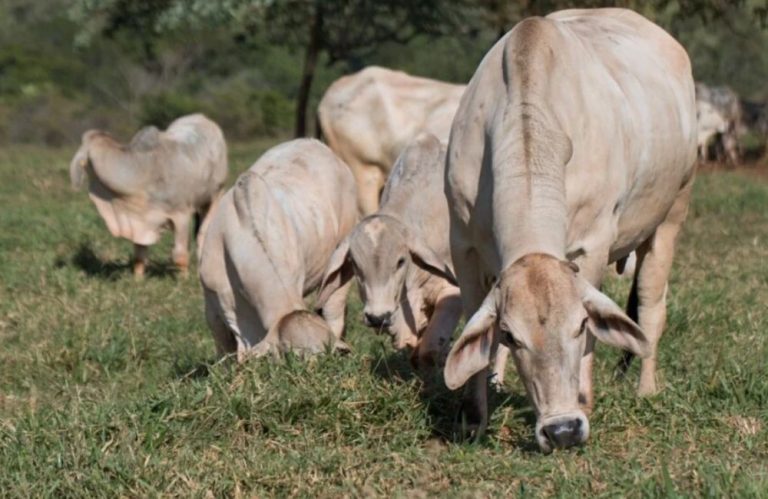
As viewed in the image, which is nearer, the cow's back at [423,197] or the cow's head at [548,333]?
the cow's head at [548,333]

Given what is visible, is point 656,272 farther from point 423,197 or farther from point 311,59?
point 311,59

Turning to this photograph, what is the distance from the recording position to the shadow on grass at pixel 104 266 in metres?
13.1

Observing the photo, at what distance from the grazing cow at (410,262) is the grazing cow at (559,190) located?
28.7 inches

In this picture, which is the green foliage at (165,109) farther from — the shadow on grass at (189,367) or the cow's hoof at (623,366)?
the cow's hoof at (623,366)

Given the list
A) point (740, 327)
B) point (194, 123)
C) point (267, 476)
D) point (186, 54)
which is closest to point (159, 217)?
point (194, 123)

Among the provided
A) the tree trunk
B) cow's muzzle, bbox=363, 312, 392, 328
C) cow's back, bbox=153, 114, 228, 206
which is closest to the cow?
the tree trunk

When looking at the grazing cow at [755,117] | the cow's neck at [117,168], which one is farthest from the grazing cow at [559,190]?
the grazing cow at [755,117]

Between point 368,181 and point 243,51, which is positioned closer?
point 368,181

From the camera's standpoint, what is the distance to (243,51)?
162ft

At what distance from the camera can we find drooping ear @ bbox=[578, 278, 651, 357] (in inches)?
228

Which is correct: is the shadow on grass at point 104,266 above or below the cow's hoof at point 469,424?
below

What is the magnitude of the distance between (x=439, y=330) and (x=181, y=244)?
5.58m

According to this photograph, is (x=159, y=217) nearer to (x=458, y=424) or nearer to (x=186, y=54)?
(x=458, y=424)

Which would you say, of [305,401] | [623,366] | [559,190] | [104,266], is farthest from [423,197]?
[104,266]
